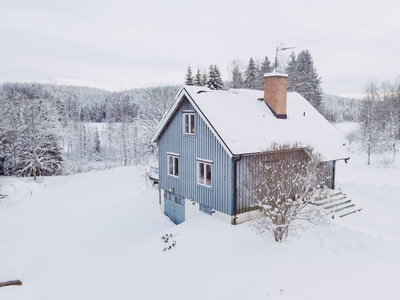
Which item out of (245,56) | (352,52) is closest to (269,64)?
(245,56)

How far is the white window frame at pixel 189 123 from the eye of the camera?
15.2m

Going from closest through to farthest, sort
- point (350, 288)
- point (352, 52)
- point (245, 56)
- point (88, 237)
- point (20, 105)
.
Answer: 1. point (350, 288)
2. point (88, 237)
3. point (352, 52)
4. point (20, 105)
5. point (245, 56)

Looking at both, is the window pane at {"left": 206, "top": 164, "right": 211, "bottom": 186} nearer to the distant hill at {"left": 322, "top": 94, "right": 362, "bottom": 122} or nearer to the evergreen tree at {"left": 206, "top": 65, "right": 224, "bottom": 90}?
the evergreen tree at {"left": 206, "top": 65, "right": 224, "bottom": 90}

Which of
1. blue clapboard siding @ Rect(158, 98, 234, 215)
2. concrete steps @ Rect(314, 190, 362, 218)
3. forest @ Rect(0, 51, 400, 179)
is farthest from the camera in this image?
forest @ Rect(0, 51, 400, 179)

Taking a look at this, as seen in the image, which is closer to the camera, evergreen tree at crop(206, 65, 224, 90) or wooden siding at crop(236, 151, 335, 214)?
wooden siding at crop(236, 151, 335, 214)

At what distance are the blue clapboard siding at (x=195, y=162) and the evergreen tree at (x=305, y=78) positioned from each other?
3120 centimetres

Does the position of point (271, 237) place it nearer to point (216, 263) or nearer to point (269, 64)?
point (216, 263)

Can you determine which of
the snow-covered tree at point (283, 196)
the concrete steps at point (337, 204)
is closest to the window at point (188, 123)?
the snow-covered tree at point (283, 196)

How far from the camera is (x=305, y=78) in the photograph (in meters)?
47.3

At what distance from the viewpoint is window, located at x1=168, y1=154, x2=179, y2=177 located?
16895 millimetres

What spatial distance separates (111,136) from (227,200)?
157 ft

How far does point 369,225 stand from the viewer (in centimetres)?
1407

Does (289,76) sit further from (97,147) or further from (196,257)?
(196,257)

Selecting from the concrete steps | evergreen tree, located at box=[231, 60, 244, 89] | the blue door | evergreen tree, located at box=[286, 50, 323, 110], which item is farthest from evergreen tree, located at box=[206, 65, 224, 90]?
the concrete steps
